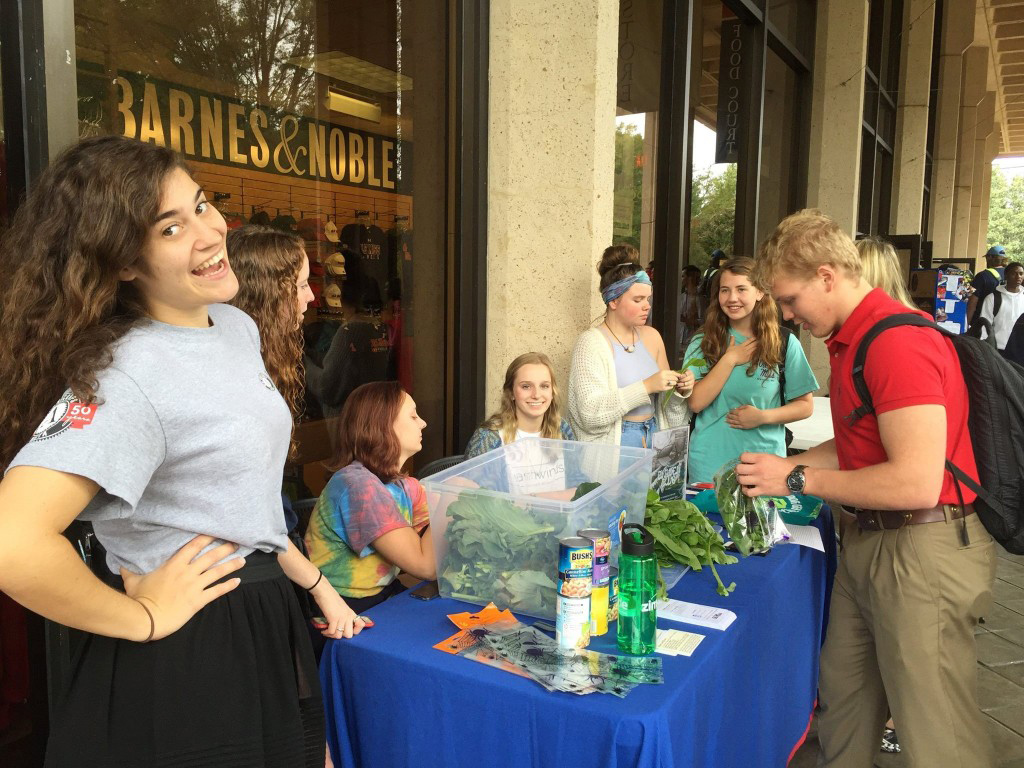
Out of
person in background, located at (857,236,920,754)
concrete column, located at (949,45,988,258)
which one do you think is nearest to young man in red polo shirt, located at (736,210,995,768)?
person in background, located at (857,236,920,754)

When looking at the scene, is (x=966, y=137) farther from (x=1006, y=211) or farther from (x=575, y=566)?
(x=1006, y=211)

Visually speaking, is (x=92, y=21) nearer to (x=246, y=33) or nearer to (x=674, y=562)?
(x=246, y=33)

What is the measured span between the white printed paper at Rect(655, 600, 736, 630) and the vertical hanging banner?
200 inches

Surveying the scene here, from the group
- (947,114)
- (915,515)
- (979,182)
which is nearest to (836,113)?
(915,515)

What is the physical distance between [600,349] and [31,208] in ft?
8.05

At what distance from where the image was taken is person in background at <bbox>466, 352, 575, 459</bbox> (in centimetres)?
303

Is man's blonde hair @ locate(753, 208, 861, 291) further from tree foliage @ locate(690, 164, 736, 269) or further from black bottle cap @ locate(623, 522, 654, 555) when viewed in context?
tree foliage @ locate(690, 164, 736, 269)

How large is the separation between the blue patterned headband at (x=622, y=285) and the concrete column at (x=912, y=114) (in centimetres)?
1210

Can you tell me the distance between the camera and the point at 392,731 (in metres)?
1.80

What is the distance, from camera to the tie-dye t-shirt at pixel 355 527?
2.18 m

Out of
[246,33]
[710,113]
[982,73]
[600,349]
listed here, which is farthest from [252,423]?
[982,73]

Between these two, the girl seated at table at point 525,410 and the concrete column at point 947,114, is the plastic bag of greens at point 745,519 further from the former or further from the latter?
the concrete column at point 947,114

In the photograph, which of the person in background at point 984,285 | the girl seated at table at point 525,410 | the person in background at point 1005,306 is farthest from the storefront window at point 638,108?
the person in background at point 984,285

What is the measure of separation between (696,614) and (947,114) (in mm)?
22336
